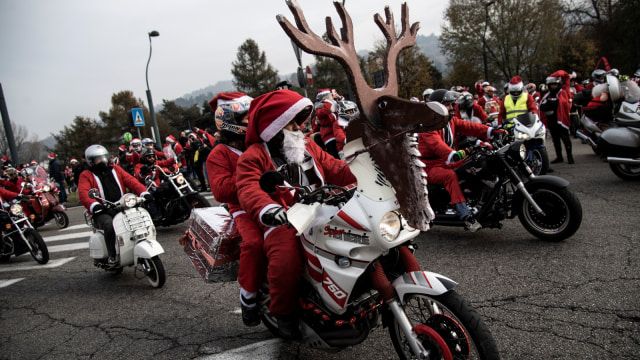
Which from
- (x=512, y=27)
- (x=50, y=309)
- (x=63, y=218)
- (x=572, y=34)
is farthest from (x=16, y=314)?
(x=572, y=34)

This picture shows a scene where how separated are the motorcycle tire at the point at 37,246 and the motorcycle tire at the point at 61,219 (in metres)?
3.90

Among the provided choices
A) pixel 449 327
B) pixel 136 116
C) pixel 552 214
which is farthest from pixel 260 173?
pixel 136 116

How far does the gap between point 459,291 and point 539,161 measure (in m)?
5.21

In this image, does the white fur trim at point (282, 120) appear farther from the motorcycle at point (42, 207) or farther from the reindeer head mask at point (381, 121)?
the motorcycle at point (42, 207)

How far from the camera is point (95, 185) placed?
5430 millimetres

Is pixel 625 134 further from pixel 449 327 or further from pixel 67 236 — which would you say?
pixel 67 236

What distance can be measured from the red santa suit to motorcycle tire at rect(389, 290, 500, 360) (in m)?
2.75

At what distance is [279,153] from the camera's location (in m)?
2.96

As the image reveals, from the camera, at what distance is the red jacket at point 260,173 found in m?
2.50

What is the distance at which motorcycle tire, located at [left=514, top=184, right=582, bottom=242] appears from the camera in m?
4.26

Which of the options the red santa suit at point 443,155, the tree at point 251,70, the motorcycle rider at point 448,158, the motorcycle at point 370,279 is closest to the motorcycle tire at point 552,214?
the motorcycle rider at point 448,158

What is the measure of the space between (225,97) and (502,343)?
3.12 metres

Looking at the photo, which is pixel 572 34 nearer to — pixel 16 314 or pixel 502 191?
pixel 502 191

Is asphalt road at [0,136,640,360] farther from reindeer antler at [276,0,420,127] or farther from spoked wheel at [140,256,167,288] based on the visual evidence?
reindeer antler at [276,0,420,127]
